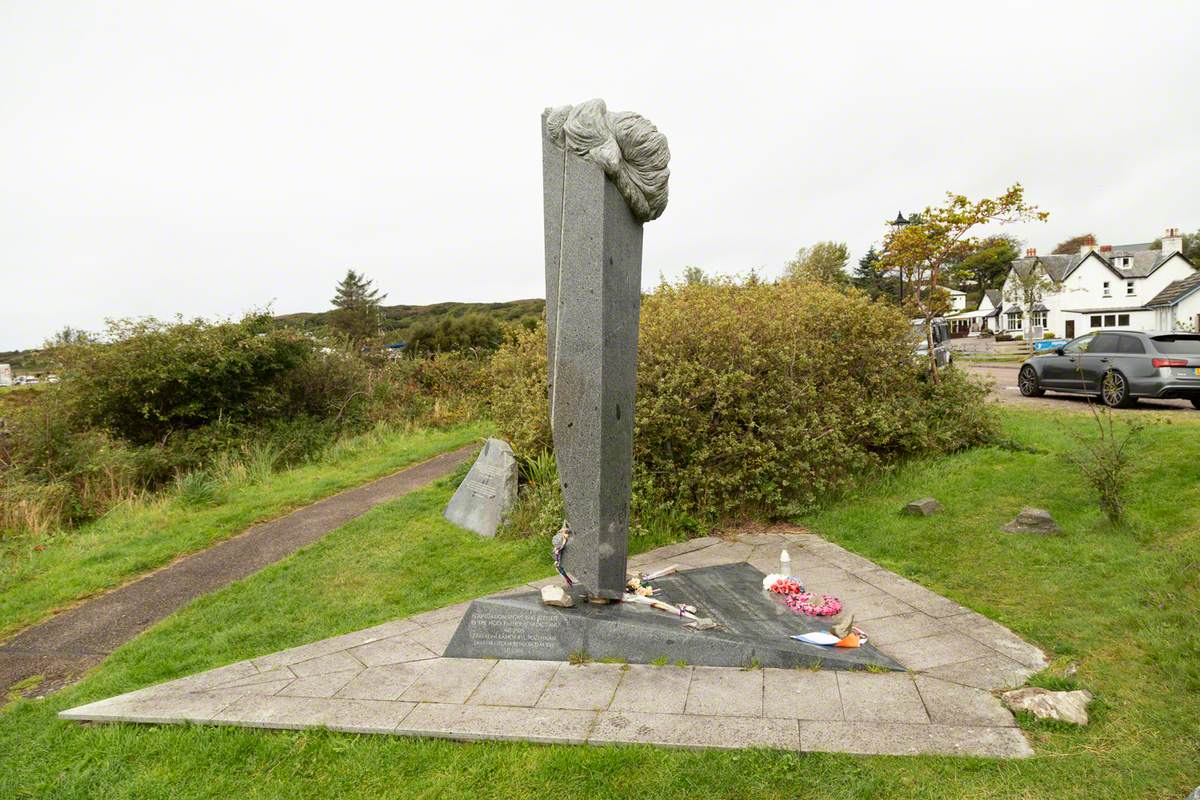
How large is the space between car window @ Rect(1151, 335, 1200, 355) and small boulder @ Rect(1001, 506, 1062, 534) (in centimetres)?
688

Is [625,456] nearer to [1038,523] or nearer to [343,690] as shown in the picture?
[343,690]

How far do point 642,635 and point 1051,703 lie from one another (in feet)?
6.51

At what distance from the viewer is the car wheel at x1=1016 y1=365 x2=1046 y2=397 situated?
1320 centimetres

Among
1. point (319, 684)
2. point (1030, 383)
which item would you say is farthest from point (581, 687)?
point (1030, 383)

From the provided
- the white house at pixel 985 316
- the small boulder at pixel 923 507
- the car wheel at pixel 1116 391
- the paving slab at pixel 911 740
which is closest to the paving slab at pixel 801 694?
the paving slab at pixel 911 740

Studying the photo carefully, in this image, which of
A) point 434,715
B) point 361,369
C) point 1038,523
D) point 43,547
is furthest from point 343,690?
point 361,369

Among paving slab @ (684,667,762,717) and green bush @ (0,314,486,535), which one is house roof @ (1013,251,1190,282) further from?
paving slab @ (684,667,762,717)

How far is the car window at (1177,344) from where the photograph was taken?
10320mm

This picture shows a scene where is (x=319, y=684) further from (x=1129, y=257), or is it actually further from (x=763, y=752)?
(x=1129, y=257)

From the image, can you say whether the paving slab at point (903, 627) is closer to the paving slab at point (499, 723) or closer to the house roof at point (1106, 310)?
the paving slab at point (499, 723)

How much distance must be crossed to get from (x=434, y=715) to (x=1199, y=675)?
3609mm

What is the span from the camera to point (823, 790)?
268 cm

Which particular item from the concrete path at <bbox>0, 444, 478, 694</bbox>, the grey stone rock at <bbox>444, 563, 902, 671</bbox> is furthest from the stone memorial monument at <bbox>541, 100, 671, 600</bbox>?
the concrete path at <bbox>0, 444, 478, 694</bbox>

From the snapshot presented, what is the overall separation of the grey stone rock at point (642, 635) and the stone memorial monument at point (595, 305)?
0.95 ft
